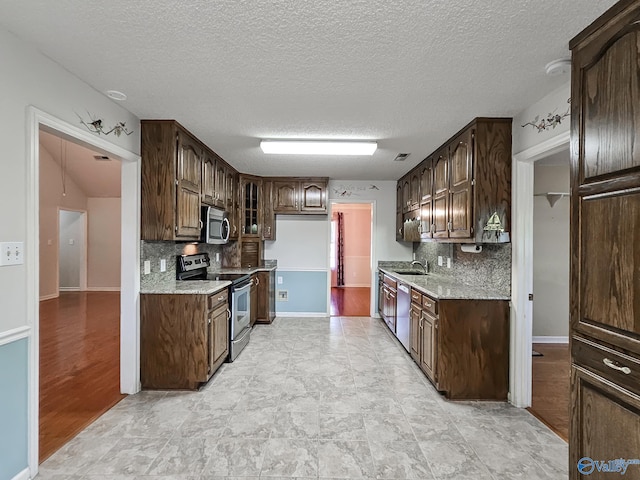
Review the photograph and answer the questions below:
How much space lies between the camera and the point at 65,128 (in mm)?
2053

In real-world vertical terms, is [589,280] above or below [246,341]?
above

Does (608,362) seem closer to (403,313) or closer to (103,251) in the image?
(403,313)

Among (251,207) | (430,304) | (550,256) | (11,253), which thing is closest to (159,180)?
(11,253)

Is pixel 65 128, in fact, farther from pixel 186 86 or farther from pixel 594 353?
pixel 594 353

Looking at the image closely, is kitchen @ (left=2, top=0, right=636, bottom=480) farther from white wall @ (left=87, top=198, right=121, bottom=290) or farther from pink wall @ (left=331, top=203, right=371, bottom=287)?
pink wall @ (left=331, top=203, right=371, bottom=287)

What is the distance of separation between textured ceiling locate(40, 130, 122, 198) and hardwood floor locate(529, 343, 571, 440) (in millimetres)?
7446

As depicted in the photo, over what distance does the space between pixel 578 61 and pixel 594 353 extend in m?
1.35

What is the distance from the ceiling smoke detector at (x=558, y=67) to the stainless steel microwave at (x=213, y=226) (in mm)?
3115

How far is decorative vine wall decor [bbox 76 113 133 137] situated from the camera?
2.27 meters

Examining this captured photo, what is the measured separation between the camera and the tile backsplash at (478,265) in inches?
115

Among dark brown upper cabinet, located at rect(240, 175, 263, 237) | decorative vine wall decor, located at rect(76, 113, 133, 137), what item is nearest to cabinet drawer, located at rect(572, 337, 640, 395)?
decorative vine wall decor, located at rect(76, 113, 133, 137)

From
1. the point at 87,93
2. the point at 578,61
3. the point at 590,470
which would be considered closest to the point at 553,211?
the point at 578,61

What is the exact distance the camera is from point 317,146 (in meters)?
3.38

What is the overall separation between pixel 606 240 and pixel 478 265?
2.10 m
